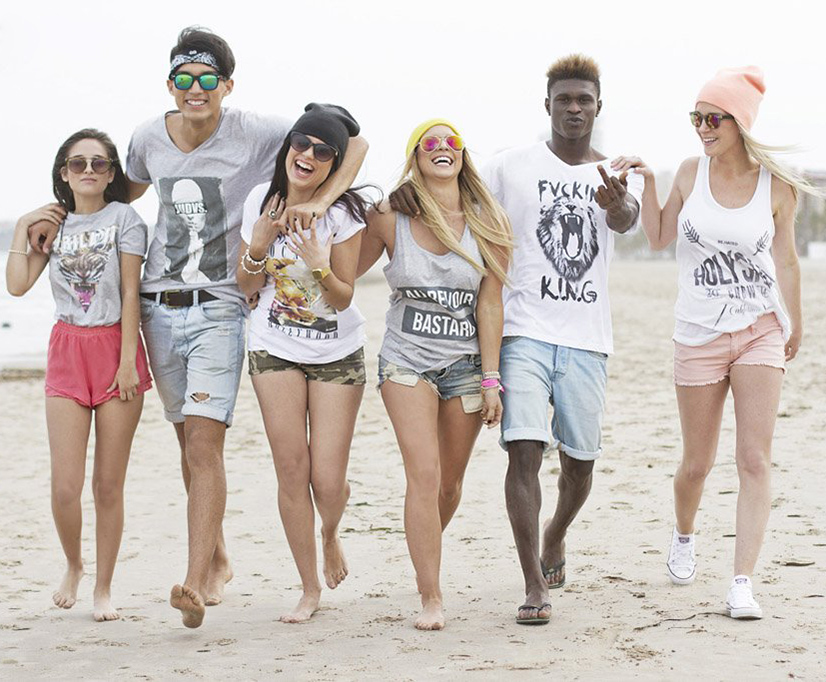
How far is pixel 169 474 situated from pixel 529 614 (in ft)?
16.0

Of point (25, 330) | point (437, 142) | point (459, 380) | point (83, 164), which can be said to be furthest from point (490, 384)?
point (25, 330)

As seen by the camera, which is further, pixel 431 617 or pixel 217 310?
pixel 217 310

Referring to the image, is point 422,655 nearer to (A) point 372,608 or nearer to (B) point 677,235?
(A) point 372,608

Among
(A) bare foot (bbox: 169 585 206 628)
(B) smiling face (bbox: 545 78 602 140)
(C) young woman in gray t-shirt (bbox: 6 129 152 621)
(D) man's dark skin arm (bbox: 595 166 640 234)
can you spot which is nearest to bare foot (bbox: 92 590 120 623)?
(C) young woman in gray t-shirt (bbox: 6 129 152 621)

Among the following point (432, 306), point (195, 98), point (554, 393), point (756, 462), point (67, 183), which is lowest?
point (756, 462)

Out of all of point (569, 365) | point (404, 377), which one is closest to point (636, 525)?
point (569, 365)

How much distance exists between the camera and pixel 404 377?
4980mm

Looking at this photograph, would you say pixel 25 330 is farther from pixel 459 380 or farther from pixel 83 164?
pixel 459 380

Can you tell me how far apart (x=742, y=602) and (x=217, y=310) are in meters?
2.42

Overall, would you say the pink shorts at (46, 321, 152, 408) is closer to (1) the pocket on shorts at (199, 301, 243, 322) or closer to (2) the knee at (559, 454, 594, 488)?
(1) the pocket on shorts at (199, 301, 243, 322)

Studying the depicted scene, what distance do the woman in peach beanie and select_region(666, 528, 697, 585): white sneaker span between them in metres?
0.39

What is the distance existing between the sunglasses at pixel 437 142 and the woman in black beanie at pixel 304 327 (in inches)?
13.2

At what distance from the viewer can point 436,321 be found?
198 inches

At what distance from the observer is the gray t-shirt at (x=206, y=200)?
524 centimetres
